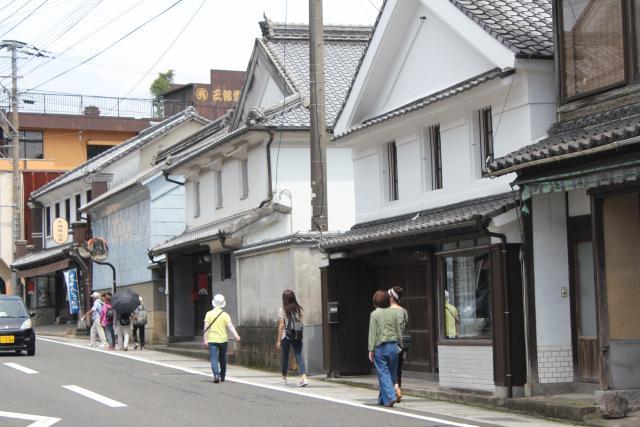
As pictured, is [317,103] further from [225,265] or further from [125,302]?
[125,302]

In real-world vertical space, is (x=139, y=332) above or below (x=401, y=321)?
below

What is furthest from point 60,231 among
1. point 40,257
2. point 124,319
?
point 124,319

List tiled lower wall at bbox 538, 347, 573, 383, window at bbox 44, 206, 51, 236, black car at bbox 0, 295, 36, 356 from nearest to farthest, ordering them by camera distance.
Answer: tiled lower wall at bbox 538, 347, 573, 383 → black car at bbox 0, 295, 36, 356 → window at bbox 44, 206, 51, 236

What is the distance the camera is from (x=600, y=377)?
1395cm

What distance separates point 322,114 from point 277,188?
6308 millimetres

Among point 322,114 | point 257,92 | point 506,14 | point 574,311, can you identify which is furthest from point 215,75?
point 574,311

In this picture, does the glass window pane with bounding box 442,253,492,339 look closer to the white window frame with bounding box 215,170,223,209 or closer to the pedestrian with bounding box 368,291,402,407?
the pedestrian with bounding box 368,291,402,407

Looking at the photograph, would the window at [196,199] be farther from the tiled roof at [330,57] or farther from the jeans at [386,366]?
the jeans at [386,366]

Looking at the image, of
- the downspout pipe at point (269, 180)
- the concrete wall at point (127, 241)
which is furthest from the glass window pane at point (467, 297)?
the concrete wall at point (127, 241)

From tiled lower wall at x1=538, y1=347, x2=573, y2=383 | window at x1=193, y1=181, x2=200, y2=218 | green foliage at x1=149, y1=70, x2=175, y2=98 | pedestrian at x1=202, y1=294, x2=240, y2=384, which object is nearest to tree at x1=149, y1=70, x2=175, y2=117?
green foliage at x1=149, y1=70, x2=175, y2=98

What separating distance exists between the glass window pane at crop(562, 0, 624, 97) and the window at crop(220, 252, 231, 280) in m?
15.3

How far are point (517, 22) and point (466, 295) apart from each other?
480cm

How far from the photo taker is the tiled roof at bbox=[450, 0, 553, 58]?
16.5m

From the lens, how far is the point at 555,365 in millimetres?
15406
